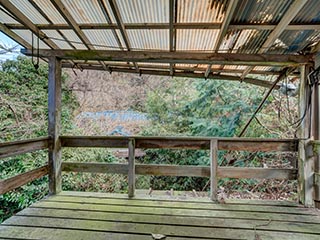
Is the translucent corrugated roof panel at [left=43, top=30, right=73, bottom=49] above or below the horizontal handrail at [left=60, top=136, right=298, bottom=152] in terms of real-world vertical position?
above

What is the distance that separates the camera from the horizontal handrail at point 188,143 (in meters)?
3.13

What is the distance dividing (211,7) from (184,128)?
5251 mm

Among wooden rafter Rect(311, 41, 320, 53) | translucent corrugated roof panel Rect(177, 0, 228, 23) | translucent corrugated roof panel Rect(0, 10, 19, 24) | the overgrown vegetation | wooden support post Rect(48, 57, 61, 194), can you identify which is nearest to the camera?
translucent corrugated roof panel Rect(177, 0, 228, 23)

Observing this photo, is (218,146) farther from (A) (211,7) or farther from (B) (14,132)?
(B) (14,132)

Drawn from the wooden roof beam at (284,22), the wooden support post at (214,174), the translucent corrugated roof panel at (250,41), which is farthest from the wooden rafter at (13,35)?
the wooden roof beam at (284,22)

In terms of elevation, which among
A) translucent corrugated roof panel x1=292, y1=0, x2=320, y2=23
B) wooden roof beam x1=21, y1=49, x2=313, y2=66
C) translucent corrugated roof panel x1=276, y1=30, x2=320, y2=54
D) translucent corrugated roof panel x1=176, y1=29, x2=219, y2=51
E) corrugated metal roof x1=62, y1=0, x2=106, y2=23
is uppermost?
corrugated metal roof x1=62, y1=0, x2=106, y2=23

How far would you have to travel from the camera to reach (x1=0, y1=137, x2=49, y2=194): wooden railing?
2383mm

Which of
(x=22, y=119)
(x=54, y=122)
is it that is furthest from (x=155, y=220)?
(x=22, y=119)

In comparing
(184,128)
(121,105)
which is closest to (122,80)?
(121,105)

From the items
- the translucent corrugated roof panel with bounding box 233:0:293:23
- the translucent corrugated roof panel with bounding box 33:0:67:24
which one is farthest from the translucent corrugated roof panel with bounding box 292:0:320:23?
the translucent corrugated roof panel with bounding box 33:0:67:24

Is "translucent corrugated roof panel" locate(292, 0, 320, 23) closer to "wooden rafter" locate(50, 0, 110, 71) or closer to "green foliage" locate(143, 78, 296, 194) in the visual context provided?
"wooden rafter" locate(50, 0, 110, 71)

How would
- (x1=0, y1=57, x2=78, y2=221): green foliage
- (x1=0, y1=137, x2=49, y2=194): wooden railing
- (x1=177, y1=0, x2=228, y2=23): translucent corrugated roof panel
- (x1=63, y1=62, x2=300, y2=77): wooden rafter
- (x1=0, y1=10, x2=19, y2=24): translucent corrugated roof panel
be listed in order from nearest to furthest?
(x1=177, y1=0, x2=228, y2=23): translucent corrugated roof panel < (x1=0, y1=137, x2=49, y2=194): wooden railing < (x1=0, y1=10, x2=19, y2=24): translucent corrugated roof panel < (x1=63, y1=62, x2=300, y2=77): wooden rafter < (x1=0, y1=57, x2=78, y2=221): green foliage

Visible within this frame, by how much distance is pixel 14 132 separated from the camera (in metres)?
4.91

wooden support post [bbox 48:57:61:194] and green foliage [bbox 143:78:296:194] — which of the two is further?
green foliage [bbox 143:78:296:194]
